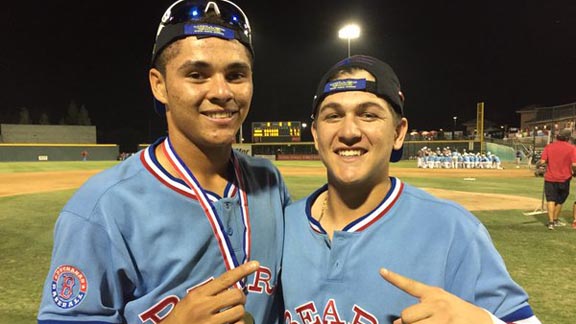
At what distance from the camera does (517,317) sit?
1546 mm

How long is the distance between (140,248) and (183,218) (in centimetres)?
21

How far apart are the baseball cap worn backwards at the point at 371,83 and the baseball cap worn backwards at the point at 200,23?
0.42 metres

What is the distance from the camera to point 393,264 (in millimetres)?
1728

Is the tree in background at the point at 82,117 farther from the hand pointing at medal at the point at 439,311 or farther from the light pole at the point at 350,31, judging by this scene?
the hand pointing at medal at the point at 439,311

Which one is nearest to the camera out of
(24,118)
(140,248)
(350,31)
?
(140,248)

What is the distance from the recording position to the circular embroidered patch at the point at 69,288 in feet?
4.59

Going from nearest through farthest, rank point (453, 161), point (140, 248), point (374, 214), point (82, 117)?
point (140, 248) → point (374, 214) → point (453, 161) → point (82, 117)

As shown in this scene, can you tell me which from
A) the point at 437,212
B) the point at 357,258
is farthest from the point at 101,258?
the point at 437,212

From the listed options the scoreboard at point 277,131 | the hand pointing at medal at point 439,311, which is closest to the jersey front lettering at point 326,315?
the hand pointing at medal at point 439,311

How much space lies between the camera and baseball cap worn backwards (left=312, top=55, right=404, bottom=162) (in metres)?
1.88

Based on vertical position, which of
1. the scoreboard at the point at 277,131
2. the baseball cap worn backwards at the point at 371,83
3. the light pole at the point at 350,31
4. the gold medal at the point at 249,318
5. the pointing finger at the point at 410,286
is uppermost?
the light pole at the point at 350,31

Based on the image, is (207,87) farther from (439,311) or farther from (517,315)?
(517,315)

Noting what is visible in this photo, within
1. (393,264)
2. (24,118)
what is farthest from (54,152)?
(393,264)

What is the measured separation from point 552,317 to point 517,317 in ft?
10.5
